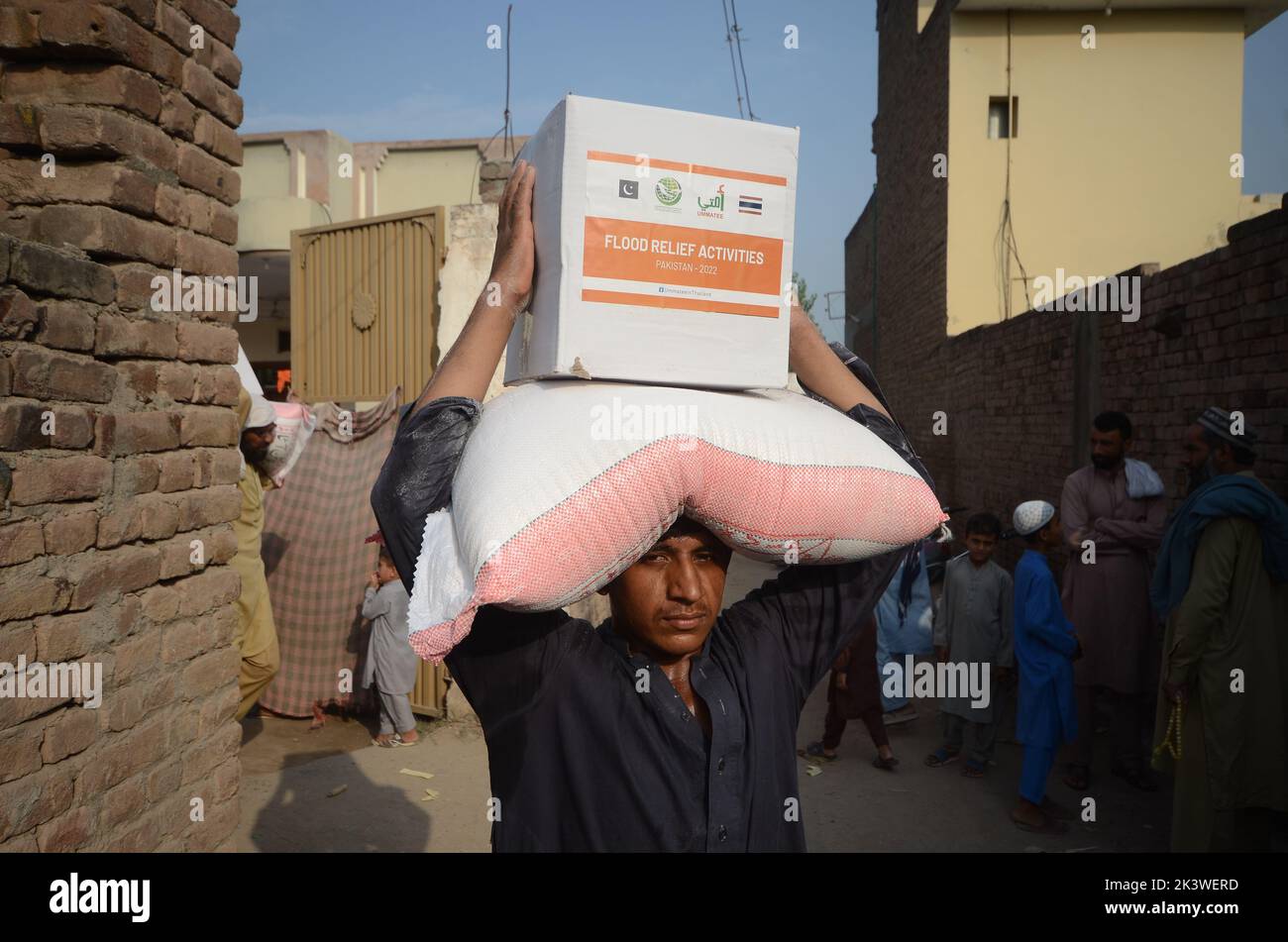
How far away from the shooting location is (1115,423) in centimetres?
538

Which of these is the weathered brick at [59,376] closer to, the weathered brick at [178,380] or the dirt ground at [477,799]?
the weathered brick at [178,380]

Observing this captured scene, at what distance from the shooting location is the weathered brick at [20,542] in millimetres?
1958

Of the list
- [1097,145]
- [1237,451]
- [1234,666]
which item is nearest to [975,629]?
[1234,666]

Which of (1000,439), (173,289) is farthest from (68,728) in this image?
(1000,439)

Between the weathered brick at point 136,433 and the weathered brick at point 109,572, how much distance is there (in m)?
0.26

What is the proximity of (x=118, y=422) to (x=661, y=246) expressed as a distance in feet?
5.27

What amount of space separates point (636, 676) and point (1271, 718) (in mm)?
3432

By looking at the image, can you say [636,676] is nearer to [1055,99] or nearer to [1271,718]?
[1271,718]

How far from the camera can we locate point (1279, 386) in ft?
14.0

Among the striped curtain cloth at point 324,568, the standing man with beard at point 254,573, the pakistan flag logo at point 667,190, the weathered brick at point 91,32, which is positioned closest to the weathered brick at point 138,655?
the weathered brick at point 91,32

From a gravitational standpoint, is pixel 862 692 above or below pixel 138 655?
below

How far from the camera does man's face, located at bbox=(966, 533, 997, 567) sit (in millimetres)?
5531

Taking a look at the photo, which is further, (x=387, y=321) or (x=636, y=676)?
(x=387, y=321)

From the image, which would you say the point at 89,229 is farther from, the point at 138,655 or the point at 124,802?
the point at 124,802
